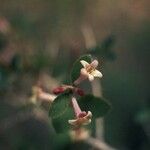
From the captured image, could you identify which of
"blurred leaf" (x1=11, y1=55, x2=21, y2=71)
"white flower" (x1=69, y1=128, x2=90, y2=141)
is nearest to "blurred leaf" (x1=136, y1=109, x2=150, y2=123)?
"white flower" (x1=69, y1=128, x2=90, y2=141)

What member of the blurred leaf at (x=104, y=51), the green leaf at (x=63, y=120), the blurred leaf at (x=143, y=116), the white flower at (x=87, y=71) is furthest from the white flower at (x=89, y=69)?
the blurred leaf at (x=143, y=116)

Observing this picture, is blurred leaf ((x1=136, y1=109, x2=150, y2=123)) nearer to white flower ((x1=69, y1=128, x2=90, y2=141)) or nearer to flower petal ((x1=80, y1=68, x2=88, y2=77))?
white flower ((x1=69, y1=128, x2=90, y2=141))

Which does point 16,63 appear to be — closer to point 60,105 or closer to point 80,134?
point 80,134

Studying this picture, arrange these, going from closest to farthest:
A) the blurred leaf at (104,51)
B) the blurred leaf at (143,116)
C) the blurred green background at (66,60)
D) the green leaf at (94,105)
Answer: the green leaf at (94,105) < the blurred leaf at (104,51) < the blurred green background at (66,60) < the blurred leaf at (143,116)

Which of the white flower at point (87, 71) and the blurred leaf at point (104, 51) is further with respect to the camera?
the blurred leaf at point (104, 51)

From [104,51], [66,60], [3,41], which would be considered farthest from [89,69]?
[66,60]

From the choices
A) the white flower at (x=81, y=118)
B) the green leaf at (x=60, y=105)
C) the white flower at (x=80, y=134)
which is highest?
the white flower at (x=80, y=134)

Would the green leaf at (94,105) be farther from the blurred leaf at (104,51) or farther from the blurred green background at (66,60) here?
the blurred leaf at (104,51)

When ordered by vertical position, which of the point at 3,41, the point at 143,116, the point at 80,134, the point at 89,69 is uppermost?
the point at 3,41
